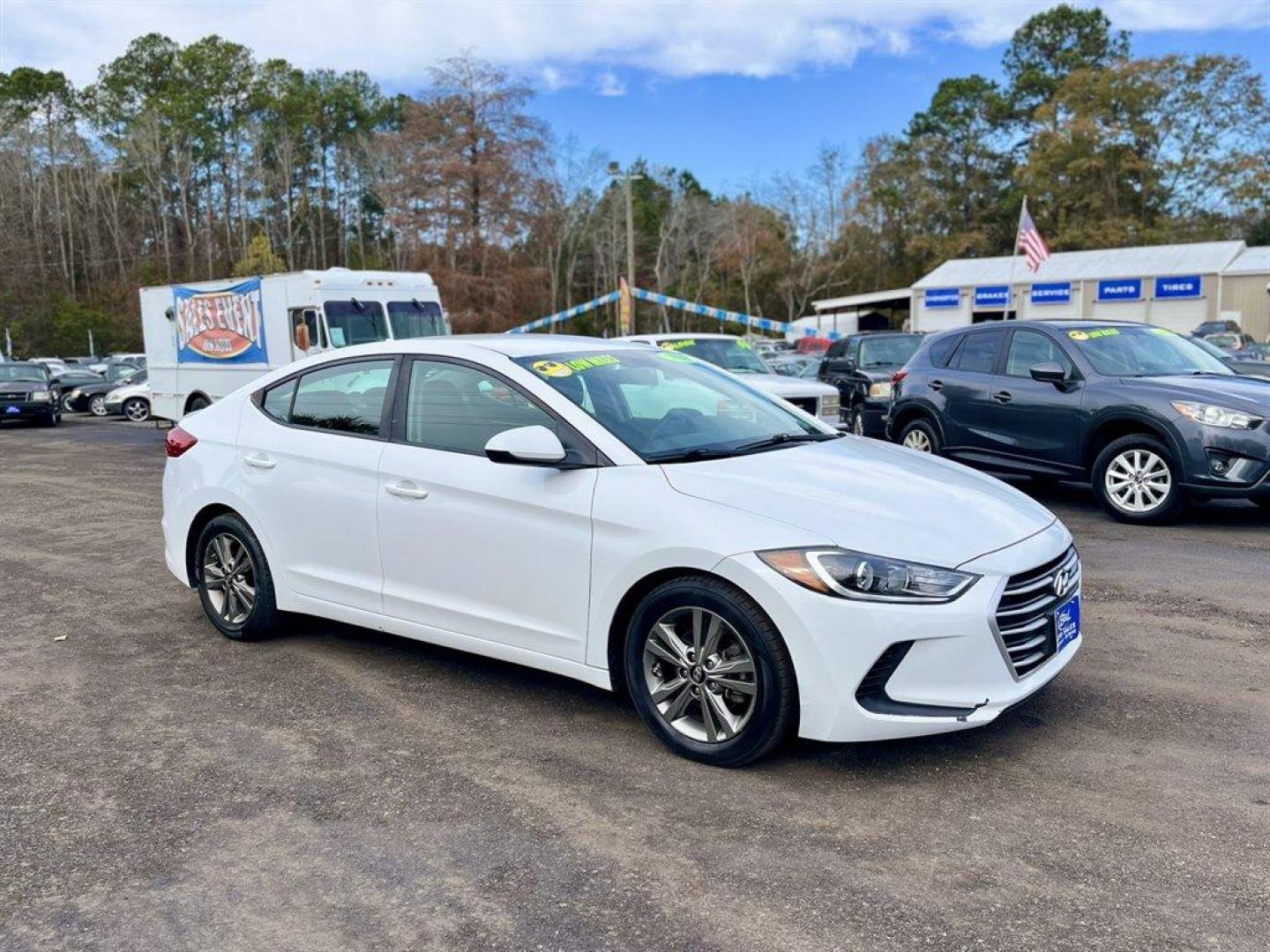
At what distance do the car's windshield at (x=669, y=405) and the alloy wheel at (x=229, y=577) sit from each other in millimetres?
2019

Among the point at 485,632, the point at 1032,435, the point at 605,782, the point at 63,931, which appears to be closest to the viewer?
the point at 63,931

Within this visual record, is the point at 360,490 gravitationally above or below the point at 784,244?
below

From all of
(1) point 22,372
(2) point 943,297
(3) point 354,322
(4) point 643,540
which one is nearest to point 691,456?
(4) point 643,540

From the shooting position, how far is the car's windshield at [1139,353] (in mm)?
8898

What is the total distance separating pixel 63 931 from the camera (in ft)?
9.89

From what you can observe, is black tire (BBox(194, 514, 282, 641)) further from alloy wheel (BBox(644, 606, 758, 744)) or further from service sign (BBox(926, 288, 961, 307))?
service sign (BBox(926, 288, 961, 307))

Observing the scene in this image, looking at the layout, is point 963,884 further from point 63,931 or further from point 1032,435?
point 1032,435

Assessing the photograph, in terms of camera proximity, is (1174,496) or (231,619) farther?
(1174,496)

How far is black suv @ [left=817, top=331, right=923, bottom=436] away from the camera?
14.5 metres

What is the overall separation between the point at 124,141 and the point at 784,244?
4852cm

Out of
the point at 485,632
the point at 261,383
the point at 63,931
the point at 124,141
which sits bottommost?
the point at 63,931

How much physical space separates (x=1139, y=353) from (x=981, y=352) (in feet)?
4.64

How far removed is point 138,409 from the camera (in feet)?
84.7

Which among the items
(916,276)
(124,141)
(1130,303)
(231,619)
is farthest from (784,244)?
(231,619)
